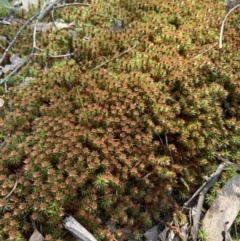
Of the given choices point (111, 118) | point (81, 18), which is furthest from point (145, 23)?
point (111, 118)

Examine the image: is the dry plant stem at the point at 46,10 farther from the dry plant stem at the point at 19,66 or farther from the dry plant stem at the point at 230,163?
the dry plant stem at the point at 230,163

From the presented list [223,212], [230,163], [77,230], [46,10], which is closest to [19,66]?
[46,10]

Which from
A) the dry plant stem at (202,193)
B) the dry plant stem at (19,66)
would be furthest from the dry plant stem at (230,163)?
the dry plant stem at (19,66)

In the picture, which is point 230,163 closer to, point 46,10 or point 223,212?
point 223,212

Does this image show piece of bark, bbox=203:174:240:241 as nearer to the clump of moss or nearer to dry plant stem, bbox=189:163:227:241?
dry plant stem, bbox=189:163:227:241

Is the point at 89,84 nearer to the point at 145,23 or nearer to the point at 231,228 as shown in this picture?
the point at 145,23

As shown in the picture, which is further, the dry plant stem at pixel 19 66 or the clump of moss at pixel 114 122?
the dry plant stem at pixel 19 66
